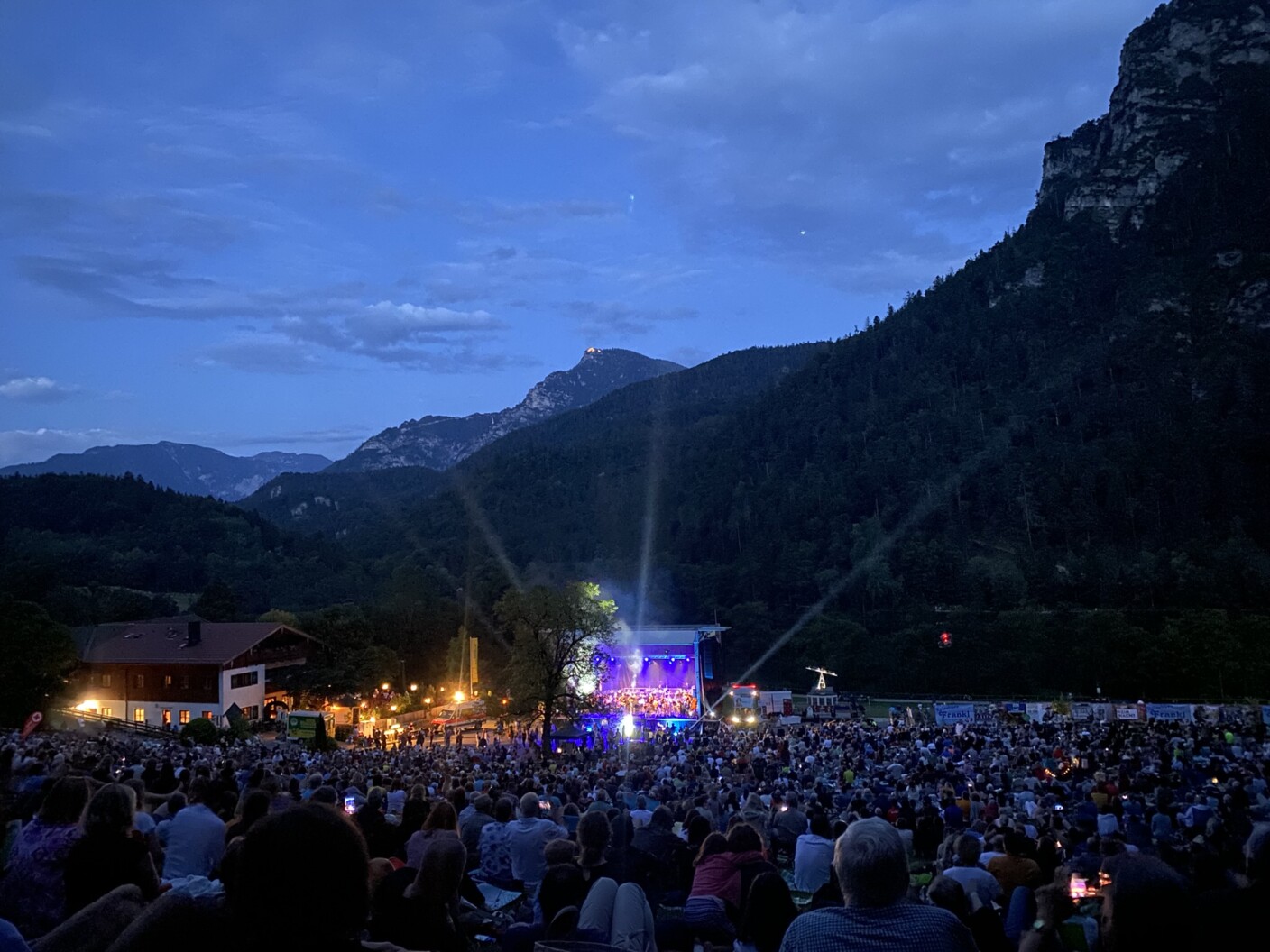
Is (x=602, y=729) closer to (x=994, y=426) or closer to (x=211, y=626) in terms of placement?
(x=211, y=626)

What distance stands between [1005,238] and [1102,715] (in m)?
122

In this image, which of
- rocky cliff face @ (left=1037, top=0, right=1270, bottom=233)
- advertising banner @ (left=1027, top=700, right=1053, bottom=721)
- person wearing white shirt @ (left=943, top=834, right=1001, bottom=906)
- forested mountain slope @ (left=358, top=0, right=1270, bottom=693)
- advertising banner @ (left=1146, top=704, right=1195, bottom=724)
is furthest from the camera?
rocky cliff face @ (left=1037, top=0, right=1270, bottom=233)

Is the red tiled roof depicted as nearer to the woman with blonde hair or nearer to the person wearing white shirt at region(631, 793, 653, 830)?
the person wearing white shirt at region(631, 793, 653, 830)

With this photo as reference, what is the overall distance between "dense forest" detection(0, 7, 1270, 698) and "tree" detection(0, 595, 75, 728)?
48.2 feet

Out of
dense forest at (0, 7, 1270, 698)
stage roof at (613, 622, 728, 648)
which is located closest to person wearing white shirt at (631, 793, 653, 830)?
stage roof at (613, 622, 728, 648)

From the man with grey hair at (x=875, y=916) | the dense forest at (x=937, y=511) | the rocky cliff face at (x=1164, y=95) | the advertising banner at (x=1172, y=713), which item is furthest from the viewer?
the rocky cliff face at (x=1164, y=95)

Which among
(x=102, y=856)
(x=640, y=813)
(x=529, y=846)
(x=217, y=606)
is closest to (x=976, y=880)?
(x=529, y=846)

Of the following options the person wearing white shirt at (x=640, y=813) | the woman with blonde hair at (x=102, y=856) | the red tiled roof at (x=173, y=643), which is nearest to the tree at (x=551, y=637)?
the red tiled roof at (x=173, y=643)

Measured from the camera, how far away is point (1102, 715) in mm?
28453

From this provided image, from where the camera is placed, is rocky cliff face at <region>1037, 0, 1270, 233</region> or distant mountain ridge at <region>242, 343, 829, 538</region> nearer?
rocky cliff face at <region>1037, 0, 1270, 233</region>

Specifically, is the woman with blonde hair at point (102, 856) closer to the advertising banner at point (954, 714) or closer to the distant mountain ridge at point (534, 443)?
the advertising banner at point (954, 714)

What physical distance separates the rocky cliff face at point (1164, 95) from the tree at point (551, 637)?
371ft

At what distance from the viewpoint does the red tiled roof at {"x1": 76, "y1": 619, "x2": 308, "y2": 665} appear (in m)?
40.4

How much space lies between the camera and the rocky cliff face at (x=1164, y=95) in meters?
118
